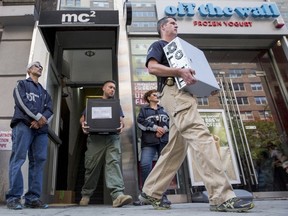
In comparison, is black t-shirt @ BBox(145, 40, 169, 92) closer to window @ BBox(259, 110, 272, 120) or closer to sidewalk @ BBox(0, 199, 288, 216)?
sidewalk @ BBox(0, 199, 288, 216)

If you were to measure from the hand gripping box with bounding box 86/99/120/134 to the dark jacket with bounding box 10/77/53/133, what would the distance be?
55 centimetres

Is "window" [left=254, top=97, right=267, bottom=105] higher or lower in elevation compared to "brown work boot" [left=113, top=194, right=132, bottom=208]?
higher

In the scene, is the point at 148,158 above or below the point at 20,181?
above

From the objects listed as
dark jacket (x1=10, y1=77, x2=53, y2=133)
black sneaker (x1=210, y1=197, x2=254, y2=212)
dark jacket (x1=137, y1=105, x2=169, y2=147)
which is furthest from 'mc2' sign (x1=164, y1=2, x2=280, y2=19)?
black sneaker (x1=210, y1=197, x2=254, y2=212)

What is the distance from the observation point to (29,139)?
10.9ft

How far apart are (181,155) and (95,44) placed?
13.9 feet

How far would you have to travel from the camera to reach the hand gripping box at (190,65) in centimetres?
249

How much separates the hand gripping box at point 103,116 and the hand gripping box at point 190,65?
1.45 metres

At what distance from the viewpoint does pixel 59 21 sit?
15.9 feet

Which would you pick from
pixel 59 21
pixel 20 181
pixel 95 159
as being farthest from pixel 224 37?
pixel 20 181

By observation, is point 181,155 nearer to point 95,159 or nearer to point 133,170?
point 95,159

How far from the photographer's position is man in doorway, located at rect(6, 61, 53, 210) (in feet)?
10.3

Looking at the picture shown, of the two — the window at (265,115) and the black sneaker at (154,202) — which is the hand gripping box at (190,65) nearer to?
the black sneaker at (154,202)

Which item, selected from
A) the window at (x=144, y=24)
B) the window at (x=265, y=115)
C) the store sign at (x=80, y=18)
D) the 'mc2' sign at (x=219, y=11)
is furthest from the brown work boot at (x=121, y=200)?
the 'mc2' sign at (x=219, y=11)
